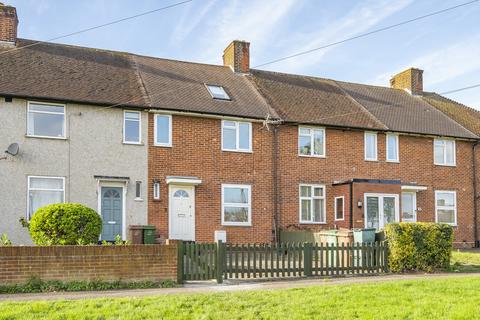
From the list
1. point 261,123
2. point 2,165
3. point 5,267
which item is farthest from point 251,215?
point 5,267

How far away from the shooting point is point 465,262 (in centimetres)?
1842

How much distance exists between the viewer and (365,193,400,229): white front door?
75.8 feet

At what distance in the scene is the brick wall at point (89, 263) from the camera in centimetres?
1217

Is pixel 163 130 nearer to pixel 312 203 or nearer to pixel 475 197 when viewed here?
pixel 312 203

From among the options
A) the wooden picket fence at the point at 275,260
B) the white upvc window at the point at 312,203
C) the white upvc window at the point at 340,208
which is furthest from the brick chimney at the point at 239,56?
the wooden picket fence at the point at 275,260

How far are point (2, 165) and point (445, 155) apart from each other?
19069 mm

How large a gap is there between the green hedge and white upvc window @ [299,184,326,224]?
23.9 feet

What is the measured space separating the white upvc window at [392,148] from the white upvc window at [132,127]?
11.2m

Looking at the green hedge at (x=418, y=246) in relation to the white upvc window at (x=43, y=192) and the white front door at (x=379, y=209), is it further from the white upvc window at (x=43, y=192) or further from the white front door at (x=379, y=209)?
the white upvc window at (x=43, y=192)

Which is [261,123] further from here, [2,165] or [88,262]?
[88,262]

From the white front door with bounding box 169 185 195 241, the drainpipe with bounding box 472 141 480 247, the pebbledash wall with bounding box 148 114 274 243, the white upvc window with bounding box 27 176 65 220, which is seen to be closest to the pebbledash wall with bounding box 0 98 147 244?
the white upvc window with bounding box 27 176 65 220

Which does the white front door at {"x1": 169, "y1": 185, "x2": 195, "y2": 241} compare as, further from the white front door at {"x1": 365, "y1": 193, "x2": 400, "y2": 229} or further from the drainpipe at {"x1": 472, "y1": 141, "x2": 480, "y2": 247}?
the drainpipe at {"x1": 472, "y1": 141, "x2": 480, "y2": 247}

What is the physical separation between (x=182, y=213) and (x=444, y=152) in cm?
1309

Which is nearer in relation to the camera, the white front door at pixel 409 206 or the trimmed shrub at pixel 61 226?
the trimmed shrub at pixel 61 226
